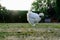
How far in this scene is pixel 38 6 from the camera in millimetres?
16391

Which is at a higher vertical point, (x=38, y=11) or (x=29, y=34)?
(x=29, y=34)

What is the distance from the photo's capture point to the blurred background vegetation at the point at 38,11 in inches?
606

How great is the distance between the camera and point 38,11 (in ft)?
52.2

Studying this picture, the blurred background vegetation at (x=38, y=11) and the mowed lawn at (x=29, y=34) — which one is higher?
the mowed lawn at (x=29, y=34)

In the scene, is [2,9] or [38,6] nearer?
[2,9]

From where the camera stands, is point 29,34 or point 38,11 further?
point 38,11

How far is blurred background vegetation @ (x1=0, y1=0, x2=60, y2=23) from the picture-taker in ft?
50.5

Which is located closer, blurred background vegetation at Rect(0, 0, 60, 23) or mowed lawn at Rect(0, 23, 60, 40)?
mowed lawn at Rect(0, 23, 60, 40)

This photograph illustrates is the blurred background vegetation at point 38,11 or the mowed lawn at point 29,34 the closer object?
the mowed lawn at point 29,34

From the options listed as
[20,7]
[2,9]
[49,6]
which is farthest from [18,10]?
[49,6]

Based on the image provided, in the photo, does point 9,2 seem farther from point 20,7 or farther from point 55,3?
point 55,3

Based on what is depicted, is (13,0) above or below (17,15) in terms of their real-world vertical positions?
above

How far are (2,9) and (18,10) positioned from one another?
1227mm

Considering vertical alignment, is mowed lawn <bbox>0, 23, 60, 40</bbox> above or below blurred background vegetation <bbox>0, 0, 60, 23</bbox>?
above
